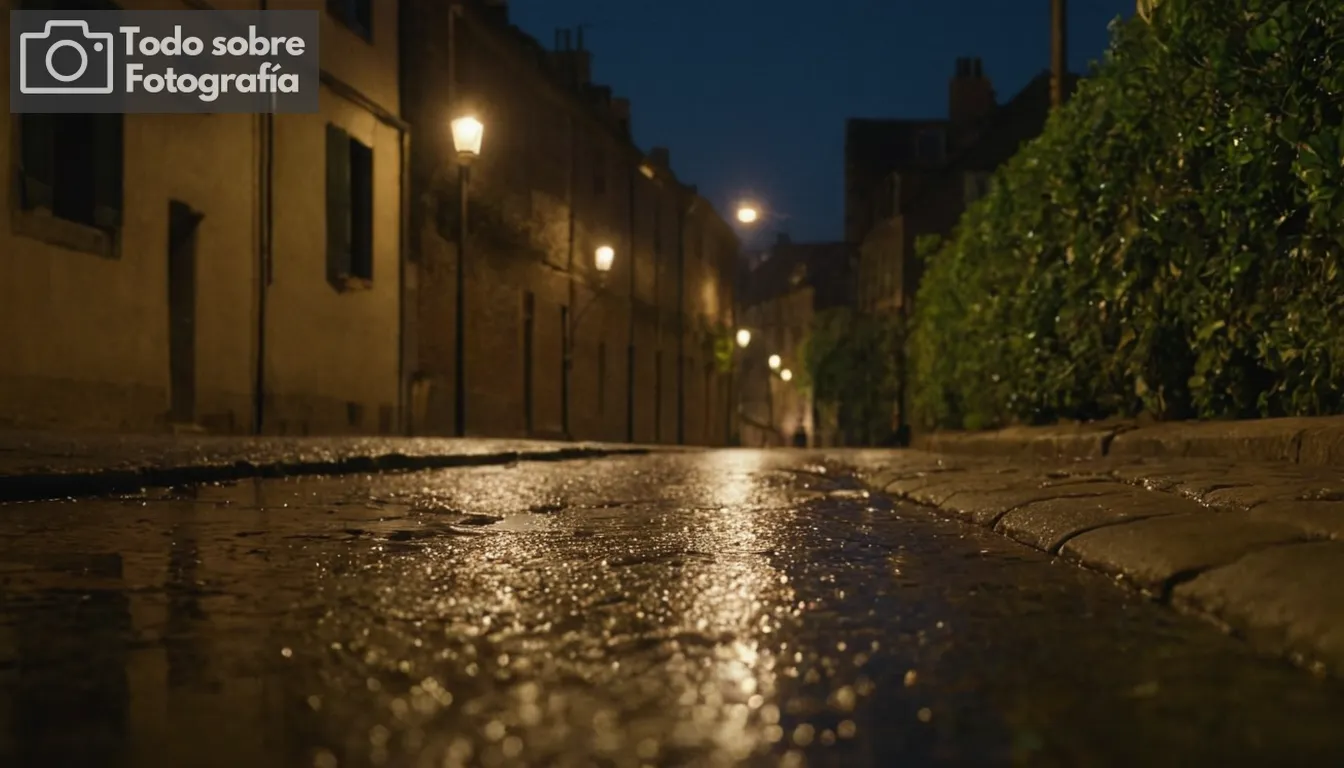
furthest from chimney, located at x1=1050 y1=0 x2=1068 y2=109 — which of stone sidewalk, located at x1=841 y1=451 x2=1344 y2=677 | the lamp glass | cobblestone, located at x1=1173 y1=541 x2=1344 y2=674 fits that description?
cobblestone, located at x1=1173 y1=541 x2=1344 y2=674

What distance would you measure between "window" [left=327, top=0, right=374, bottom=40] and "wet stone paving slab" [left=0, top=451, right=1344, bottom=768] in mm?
13631

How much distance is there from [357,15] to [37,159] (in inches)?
292

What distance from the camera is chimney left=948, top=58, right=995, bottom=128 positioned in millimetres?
50562

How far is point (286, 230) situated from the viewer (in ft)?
50.9

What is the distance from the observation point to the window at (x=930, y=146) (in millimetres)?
54812

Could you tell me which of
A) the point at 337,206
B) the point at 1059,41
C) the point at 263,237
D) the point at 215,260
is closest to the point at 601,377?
the point at 337,206

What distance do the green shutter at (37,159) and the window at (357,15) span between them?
596cm

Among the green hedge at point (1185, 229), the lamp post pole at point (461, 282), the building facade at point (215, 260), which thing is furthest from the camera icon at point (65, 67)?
the green hedge at point (1185, 229)

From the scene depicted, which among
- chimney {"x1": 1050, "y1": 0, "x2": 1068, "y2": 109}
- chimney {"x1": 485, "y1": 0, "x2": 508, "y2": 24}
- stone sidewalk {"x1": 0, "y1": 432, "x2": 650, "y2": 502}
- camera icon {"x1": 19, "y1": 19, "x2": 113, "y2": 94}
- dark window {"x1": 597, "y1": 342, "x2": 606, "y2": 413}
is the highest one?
chimney {"x1": 485, "y1": 0, "x2": 508, "y2": 24}

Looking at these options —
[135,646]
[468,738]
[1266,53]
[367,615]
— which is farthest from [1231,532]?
[1266,53]

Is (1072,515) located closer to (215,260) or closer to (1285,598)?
(1285,598)

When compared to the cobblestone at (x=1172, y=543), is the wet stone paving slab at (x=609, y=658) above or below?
below

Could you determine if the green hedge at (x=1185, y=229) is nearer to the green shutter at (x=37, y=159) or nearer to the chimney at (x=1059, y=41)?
the chimney at (x=1059, y=41)

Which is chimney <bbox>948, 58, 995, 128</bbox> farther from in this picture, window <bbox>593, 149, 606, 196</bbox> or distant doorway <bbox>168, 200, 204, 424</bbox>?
distant doorway <bbox>168, 200, 204, 424</bbox>
